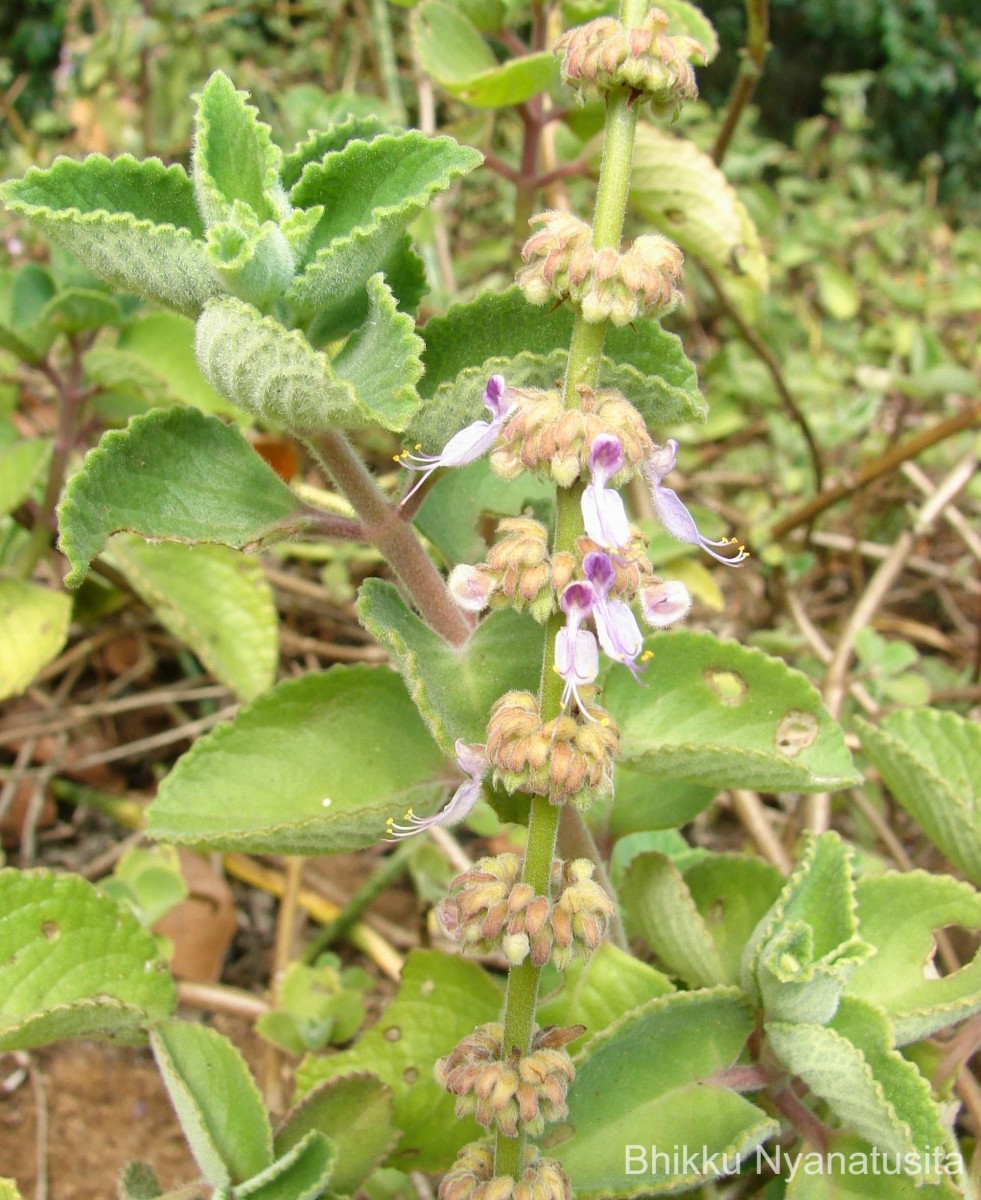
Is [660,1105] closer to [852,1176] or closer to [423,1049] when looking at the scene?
[852,1176]

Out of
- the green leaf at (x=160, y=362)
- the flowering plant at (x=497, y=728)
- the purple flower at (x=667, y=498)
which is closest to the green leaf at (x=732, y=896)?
the flowering plant at (x=497, y=728)

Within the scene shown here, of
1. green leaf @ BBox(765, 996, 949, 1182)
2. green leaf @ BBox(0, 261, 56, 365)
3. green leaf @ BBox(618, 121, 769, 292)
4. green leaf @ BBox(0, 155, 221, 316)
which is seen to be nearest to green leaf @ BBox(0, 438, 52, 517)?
green leaf @ BBox(0, 261, 56, 365)

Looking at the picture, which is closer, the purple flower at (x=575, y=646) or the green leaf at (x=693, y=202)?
the purple flower at (x=575, y=646)

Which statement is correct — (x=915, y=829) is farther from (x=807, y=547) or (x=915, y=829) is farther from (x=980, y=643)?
(x=807, y=547)

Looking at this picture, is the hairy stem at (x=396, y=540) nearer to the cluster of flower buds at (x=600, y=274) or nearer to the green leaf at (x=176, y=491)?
the green leaf at (x=176, y=491)

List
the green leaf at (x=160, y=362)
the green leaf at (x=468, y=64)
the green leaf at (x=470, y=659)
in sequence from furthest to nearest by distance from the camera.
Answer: the green leaf at (x=160, y=362) → the green leaf at (x=468, y=64) → the green leaf at (x=470, y=659)

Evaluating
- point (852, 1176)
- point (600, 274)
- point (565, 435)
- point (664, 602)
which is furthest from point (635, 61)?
point (852, 1176)
